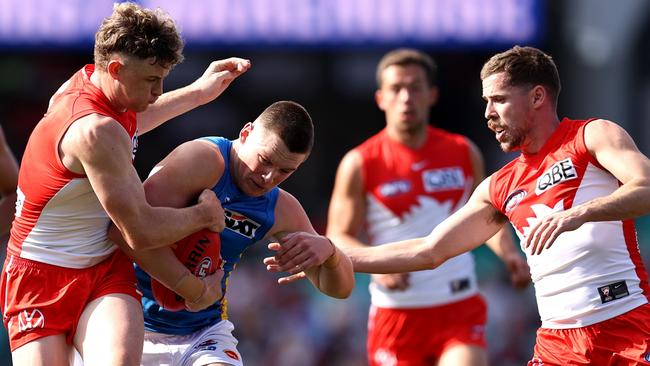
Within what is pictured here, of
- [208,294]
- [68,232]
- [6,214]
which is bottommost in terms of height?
[6,214]

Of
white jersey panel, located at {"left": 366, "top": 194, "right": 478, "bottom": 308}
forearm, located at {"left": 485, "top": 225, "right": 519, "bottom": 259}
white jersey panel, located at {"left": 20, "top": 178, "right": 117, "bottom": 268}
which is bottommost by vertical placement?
white jersey panel, located at {"left": 366, "top": 194, "right": 478, "bottom": 308}

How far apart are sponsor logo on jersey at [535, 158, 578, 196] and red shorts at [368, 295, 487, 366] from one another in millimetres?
2450

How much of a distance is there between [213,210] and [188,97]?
3.59 feet

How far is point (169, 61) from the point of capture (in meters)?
5.46

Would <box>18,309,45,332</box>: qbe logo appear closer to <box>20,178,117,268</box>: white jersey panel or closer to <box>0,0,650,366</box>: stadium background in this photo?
<box>20,178,117,268</box>: white jersey panel

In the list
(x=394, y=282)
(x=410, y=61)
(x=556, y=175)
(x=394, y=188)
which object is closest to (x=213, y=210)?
(x=556, y=175)

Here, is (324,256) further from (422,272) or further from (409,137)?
(409,137)

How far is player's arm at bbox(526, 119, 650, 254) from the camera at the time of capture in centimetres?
518

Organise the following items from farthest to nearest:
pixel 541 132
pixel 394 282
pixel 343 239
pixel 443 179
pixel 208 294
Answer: pixel 443 179, pixel 343 239, pixel 394 282, pixel 541 132, pixel 208 294

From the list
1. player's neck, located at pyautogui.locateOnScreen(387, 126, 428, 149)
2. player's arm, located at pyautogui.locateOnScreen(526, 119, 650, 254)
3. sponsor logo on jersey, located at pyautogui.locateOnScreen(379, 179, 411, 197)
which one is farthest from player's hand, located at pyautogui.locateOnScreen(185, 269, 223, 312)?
player's neck, located at pyautogui.locateOnScreen(387, 126, 428, 149)

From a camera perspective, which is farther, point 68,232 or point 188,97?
point 188,97

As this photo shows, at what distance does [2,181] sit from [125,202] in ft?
7.82

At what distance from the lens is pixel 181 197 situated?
5539mm

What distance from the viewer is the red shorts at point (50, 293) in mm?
5422
